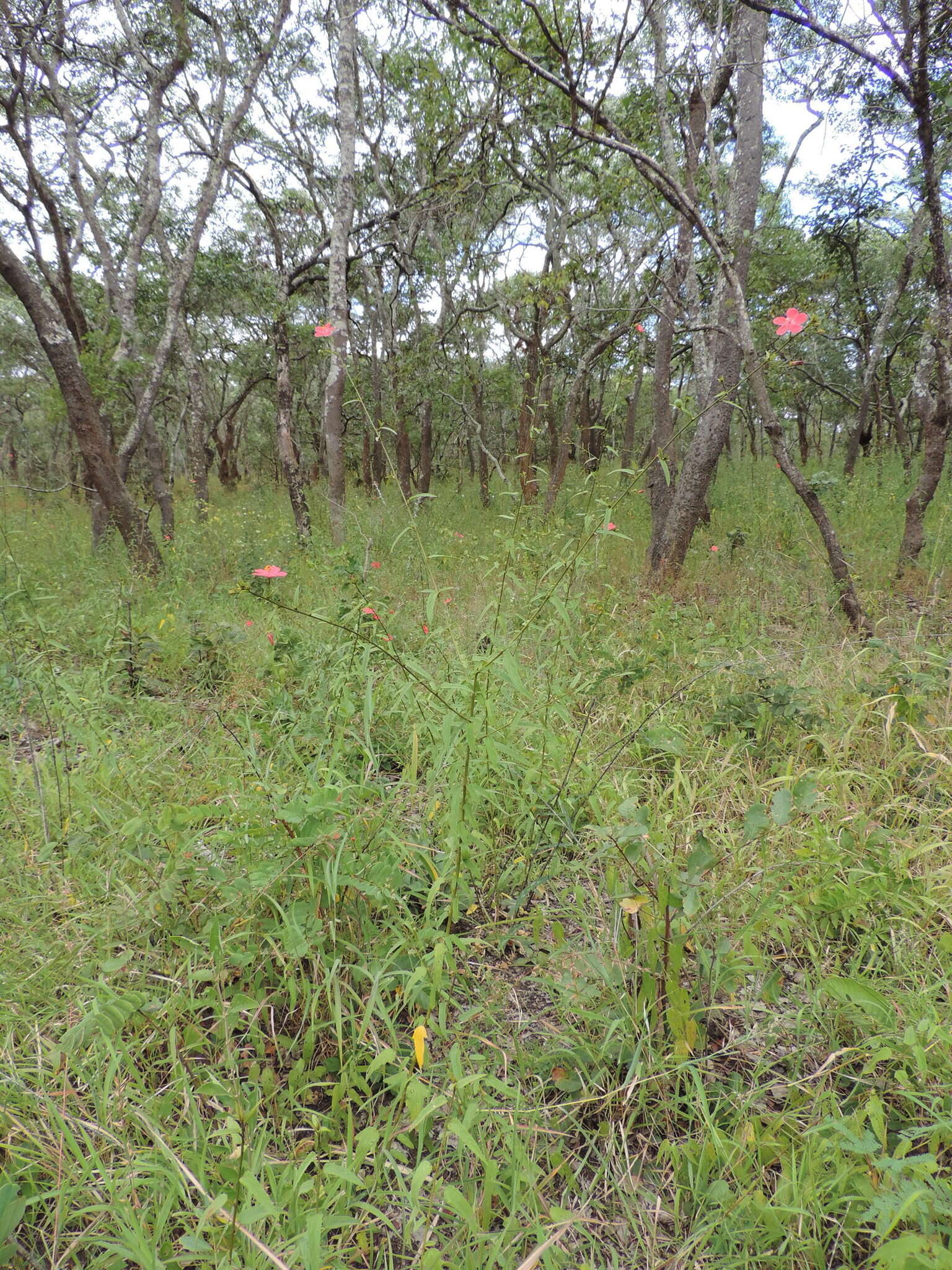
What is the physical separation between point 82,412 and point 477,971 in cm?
524

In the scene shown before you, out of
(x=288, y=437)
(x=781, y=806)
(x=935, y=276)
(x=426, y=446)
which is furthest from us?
(x=426, y=446)

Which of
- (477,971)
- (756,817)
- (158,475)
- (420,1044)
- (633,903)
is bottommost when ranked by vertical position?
(477,971)

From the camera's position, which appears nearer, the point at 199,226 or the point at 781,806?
the point at 781,806

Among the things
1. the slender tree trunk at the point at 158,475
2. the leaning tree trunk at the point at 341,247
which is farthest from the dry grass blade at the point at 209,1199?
the slender tree trunk at the point at 158,475

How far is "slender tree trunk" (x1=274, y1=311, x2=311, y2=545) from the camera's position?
6379mm

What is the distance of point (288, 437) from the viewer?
666cm

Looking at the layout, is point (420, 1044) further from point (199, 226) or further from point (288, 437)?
point (199, 226)

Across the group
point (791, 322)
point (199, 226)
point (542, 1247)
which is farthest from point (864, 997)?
point (199, 226)

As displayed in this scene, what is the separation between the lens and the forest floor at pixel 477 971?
954 mm

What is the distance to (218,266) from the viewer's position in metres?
10.3

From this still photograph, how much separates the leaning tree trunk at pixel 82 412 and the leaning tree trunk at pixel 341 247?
5.52 ft

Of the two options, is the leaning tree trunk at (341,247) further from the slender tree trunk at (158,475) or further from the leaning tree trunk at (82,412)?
the slender tree trunk at (158,475)

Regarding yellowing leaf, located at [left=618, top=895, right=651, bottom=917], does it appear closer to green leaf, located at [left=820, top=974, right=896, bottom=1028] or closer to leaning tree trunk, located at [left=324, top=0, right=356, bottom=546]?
green leaf, located at [left=820, top=974, right=896, bottom=1028]

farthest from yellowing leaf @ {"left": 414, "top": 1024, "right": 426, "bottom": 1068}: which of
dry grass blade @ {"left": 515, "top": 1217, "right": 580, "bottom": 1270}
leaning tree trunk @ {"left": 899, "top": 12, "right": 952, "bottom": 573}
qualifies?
leaning tree trunk @ {"left": 899, "top": 12, "right": 952, "bottom": 573}
